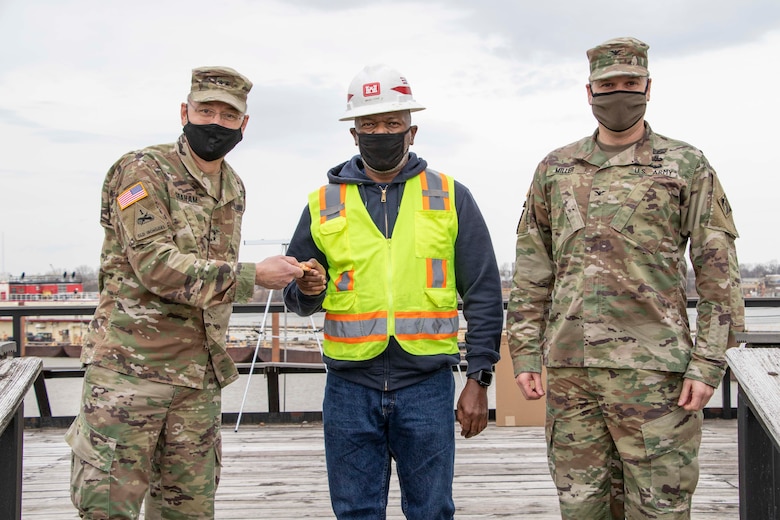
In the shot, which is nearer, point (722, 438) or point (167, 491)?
point (167, 491)

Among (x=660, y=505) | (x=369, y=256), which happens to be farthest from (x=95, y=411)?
(x=660, y=505)

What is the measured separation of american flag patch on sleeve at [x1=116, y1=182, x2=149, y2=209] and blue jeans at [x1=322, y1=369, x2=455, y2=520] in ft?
2.60

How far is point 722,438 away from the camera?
5.25 m

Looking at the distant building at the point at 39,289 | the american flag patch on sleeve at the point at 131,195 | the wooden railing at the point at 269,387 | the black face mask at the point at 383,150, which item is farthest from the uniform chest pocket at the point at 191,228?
the distant building at the point at 39,289

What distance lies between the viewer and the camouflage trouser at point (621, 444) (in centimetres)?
211

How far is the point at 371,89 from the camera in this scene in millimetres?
2350

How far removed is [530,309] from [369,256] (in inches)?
19.9

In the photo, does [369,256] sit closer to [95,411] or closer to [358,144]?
[358,144]

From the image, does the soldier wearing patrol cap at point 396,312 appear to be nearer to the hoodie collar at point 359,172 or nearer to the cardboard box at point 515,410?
the hoodie collar at point 359,172

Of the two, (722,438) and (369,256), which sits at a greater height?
(369,256)

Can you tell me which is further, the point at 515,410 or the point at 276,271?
the point at 515,410

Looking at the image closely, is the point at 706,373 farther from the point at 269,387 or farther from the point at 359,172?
the point at 269,387

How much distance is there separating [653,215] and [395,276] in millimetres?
743

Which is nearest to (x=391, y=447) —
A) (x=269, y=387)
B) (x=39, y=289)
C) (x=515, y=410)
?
(x=515, y=410)
